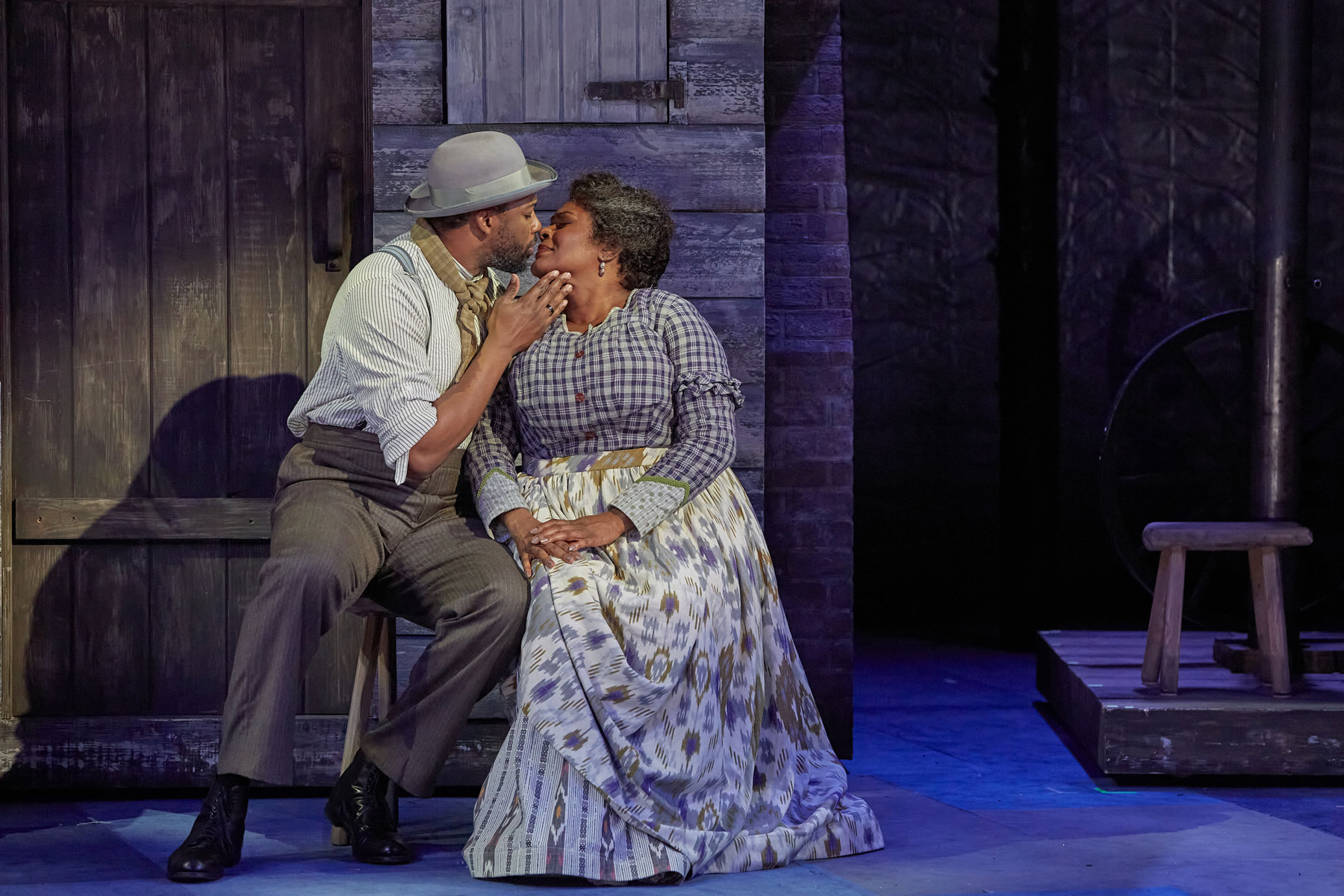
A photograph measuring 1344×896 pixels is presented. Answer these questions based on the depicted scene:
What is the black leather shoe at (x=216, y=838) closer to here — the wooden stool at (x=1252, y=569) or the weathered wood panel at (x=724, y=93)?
the weathered wood panel at (x=724, y=93)

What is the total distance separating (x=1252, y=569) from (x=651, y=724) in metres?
1.86

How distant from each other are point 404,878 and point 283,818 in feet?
2.20

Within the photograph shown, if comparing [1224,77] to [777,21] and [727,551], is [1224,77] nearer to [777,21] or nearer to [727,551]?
[777,21]

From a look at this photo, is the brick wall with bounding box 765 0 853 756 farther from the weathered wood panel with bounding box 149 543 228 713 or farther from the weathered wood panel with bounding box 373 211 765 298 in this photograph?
the weathered wood panel with bounding box 149 543 228 713

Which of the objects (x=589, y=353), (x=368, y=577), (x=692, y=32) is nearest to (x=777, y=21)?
(x=692, y=32)

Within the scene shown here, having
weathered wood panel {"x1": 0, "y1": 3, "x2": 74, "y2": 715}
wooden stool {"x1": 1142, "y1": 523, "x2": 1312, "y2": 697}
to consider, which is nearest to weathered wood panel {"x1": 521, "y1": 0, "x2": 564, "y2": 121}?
weathered wood panel {"x1": 0, "y1": 3, "x2": 74, "y2": 715}

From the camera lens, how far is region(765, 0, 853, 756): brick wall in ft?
13.6

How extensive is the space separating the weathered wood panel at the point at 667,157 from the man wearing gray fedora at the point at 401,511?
0.38 m

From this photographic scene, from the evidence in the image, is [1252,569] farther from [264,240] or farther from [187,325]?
[187,325]

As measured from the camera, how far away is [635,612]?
2.87 m

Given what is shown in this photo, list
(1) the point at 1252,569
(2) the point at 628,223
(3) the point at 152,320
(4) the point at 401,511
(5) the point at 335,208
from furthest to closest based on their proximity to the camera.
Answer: (1) the point at 1252,569, (3) the point at 152,320, (5) the point at 335,208, (2) the point at 628,223, (4) the point at 401,511

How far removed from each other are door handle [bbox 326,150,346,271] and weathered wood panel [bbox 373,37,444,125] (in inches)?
6.1

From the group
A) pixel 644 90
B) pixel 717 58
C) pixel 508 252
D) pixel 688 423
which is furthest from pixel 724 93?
pixel 688 423

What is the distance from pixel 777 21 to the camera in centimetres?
424
